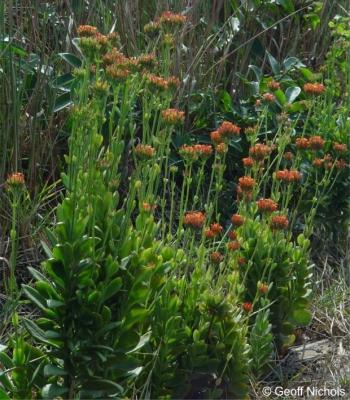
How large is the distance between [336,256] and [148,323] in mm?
1660

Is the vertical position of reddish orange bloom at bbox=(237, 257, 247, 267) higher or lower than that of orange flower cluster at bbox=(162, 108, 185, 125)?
lower

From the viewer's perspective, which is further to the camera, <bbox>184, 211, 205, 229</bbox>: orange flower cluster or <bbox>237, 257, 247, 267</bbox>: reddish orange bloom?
<bbox>237, 257, 247, 267</bbox>: reddish orange bloom

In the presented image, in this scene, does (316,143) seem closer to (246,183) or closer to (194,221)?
(246,183)

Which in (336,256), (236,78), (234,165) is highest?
(236,78)

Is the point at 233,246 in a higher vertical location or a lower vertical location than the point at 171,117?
lower

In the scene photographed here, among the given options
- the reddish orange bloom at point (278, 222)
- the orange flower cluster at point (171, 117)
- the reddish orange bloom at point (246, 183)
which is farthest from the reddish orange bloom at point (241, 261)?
the orange flower cluster at point (171, 117)

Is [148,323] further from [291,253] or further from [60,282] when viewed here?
[291,253]

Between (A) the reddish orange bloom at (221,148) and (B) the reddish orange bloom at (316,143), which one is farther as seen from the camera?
(B) the reddish orange bloom at (316,143)

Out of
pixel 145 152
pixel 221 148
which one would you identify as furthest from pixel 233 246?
pixel 145 152

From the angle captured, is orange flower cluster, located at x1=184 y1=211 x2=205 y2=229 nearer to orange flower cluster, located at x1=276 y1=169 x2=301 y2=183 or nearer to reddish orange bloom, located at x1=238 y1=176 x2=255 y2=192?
reddish orange bloom, located at x1=238 y1=176 x2=255 y2=192

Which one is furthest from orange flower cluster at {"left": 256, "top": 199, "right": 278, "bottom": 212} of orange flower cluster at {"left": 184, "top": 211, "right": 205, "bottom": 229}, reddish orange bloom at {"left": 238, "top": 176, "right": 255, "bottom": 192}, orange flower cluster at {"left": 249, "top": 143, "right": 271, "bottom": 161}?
orange flower cluster at {"left": 184, "top": 211, "right": 205, "bottom": 229}

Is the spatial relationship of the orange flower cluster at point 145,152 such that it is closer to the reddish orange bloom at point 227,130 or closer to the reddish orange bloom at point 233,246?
the reddish orange bloom at point 227,130

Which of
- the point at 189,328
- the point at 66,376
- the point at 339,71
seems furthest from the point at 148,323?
the point at 339,71

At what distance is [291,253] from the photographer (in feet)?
10.6
